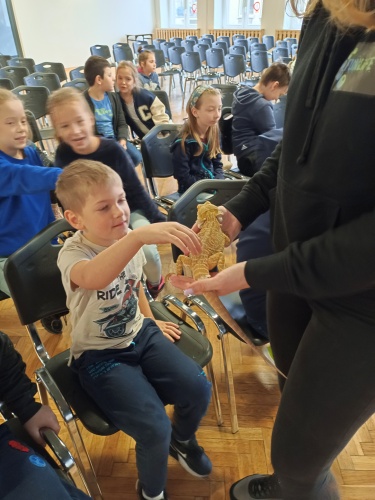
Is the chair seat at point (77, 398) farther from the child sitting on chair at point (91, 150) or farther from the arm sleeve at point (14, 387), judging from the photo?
the child sitting on chair at point (91, 150)

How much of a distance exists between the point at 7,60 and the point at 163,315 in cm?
689

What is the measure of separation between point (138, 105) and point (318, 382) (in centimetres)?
322

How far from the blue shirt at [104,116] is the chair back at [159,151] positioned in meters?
0.82

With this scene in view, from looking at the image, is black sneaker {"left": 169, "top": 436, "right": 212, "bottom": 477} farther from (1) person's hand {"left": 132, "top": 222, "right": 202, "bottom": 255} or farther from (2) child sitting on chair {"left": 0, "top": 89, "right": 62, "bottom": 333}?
(2) child sitting on chair {"left": 0, "top": 89, "right": 62, "bottom": 333}

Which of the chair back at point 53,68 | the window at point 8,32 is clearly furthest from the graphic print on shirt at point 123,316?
the window at point 8,32

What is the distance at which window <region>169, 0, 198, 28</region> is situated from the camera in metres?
12.4

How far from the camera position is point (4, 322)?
222 cm

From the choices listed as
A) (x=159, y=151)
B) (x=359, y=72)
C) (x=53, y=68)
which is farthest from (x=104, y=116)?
(x=53, y=68)

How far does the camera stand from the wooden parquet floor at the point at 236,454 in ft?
4.47

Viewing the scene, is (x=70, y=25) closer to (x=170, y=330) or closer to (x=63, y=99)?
(x=63, y=99)

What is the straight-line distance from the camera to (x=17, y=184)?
1.65 metres

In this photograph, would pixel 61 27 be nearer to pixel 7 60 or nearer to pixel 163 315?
pixel 7 60

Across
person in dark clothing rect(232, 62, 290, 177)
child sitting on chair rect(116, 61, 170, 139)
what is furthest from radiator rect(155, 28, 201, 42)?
person in dark clothing rect(232, 62, 290, 177)

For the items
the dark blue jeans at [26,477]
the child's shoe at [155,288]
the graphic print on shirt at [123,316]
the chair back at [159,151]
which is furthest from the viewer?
the chair back at [159,151]
